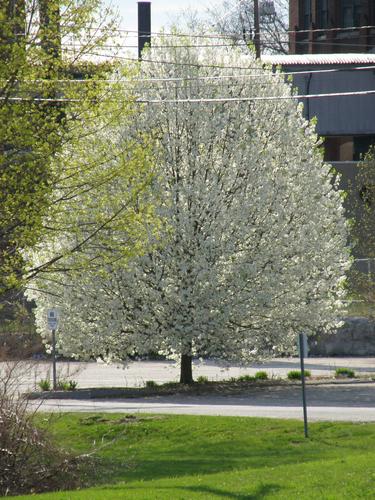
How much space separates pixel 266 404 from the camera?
2402 centimetres

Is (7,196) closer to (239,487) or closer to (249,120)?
(239,487)

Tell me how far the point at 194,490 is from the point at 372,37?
157 ft

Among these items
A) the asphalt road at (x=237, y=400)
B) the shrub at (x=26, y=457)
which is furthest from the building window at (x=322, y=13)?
the shrub at (x=26, y=457)

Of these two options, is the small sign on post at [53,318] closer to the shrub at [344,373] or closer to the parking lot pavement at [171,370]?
the parking lot pavement at [171,370]

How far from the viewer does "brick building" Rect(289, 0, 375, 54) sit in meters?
57.0

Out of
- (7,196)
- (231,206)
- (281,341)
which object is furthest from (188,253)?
(7,196)

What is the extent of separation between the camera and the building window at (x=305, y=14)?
60938 millimetres

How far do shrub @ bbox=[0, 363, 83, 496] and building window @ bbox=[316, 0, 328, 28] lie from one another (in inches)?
1867

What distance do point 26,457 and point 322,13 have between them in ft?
159

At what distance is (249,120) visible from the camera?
2638 centimetres

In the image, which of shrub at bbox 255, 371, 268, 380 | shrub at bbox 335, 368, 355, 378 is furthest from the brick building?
shrub at bbox 255, 371, 268, 380

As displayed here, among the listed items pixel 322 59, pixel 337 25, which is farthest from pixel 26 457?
pixel 337 25

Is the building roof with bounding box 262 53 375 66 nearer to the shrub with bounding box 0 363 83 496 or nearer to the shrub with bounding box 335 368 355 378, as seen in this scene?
the shrub with bounding box 335 368 355 378

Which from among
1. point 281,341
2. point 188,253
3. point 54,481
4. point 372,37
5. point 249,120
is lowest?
point 54,481
